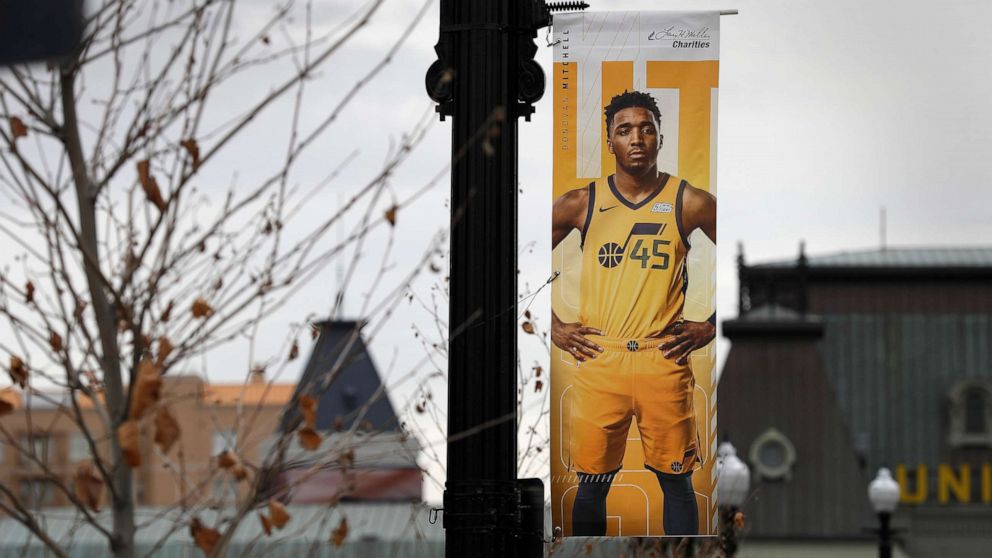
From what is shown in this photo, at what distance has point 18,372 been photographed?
18.8 feet

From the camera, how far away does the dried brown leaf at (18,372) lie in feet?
18.7

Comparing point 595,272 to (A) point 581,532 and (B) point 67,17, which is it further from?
(B) point 67,17

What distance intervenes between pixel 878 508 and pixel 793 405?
33332 mm

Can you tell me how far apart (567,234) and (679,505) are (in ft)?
3.85

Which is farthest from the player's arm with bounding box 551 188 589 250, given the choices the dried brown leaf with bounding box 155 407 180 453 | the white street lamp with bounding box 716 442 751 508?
the white street lamp with bounding box 716 442 751 508

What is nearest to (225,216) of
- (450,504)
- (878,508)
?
(450,504)

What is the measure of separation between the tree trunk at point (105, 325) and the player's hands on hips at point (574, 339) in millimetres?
2212

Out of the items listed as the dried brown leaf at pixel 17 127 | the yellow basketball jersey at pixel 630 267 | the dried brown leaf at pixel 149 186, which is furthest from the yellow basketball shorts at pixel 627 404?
the dried brown leaf at pixel 17 127

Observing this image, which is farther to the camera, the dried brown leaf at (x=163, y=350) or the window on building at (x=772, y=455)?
the window on building at (x=772, y=455)

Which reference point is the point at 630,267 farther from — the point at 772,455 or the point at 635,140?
the point at 772,455

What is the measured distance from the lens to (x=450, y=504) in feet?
20.6

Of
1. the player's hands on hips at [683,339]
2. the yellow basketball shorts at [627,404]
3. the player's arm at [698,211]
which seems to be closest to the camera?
the yellow basketball shorts at [627,404]

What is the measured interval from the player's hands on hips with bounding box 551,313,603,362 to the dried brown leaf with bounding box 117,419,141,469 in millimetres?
2606

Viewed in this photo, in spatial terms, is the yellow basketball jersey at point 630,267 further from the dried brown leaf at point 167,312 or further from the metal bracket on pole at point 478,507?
the dried brown leaf at point 167,312
